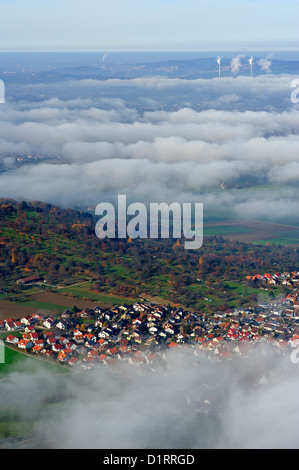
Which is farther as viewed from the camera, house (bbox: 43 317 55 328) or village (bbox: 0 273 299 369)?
house (bbox: 43 317 55 328)

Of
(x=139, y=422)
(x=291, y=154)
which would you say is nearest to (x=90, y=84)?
(x=291, y=154)

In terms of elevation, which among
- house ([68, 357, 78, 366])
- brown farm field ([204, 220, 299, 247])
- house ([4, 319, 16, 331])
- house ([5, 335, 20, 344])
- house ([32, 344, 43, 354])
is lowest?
brown farm field ([204, 220, 299, 247])

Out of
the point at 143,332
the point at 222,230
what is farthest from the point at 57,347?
the point at 222,230

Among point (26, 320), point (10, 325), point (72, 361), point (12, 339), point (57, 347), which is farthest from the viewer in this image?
point (26, 320)

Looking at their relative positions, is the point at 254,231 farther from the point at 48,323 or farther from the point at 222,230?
the point at 48,323

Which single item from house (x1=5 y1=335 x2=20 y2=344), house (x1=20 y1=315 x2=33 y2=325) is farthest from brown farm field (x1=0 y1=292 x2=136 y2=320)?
house (x1=5 y1=335 x2=20 y2=344)

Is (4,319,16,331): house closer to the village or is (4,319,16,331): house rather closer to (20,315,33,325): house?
the village

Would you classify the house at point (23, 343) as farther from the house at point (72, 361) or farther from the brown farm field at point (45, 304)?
the brown farm field at point (45, 304)
